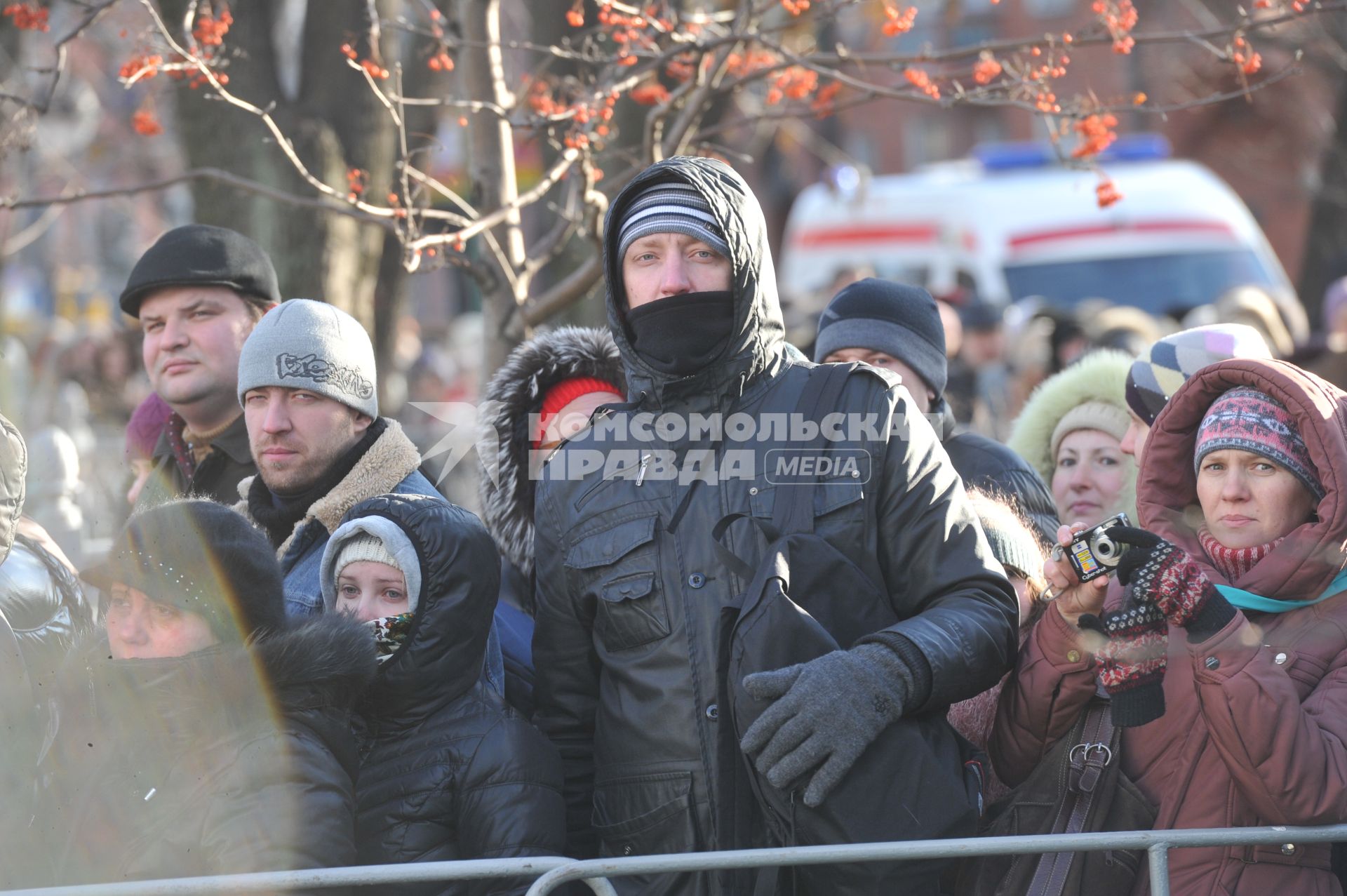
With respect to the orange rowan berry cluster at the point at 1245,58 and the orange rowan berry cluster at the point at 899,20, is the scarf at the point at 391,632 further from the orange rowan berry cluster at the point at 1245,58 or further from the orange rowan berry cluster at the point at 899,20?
the orange rowan berry cluster at the point at 1245,58

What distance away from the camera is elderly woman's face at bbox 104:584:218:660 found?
2816 mm

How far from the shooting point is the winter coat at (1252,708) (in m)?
2.73

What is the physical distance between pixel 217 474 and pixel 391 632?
1650mm

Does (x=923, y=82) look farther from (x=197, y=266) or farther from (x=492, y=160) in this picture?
(x=197, y=266)

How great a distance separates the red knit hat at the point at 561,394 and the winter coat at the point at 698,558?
3.51 feet

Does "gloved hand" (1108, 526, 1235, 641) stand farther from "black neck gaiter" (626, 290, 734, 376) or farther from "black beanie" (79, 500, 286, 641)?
"black beanie" (79, 500, 286, 641)

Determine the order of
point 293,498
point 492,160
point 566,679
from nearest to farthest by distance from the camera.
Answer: point 566,679, point 293,498, point 492,160

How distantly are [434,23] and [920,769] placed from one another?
3.44 metres

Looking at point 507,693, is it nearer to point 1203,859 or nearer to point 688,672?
point 688,672

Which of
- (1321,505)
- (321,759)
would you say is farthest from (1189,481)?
(321,759)

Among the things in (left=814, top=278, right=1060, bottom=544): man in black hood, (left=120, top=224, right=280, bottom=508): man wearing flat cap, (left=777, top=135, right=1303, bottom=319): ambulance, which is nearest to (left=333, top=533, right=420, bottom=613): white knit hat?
(left=120, top=224, right=280, bottom=508): man wearing flat cap

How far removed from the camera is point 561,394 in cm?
418

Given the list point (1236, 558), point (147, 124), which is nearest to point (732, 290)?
point (1236, 558)

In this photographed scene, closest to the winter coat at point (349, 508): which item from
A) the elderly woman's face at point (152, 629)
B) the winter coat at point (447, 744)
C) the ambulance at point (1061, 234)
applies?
the winter coat at point (447, 744)
